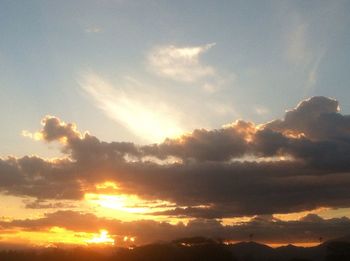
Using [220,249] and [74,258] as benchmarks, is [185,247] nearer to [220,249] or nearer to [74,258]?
[220,249]

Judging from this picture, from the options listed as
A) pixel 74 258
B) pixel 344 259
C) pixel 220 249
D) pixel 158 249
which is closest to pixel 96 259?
pixel 74 258

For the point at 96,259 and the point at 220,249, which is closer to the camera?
the point at 96,259

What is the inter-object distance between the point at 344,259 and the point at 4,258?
117 m

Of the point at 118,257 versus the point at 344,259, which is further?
the point at 344,259

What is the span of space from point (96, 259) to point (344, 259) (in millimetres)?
88524

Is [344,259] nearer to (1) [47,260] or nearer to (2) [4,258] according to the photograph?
(1) [47,260]

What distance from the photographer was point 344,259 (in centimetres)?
18338

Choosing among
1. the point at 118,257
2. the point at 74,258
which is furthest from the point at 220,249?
the point at 74,258

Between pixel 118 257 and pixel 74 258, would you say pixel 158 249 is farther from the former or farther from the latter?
pixel 74 258

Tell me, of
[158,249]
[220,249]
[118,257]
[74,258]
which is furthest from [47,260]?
[220,249]

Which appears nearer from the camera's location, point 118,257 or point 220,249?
point 118,257

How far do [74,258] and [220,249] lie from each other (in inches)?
2045

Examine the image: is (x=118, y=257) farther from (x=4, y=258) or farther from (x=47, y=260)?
(x=4, y=258)

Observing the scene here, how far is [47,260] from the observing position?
157 m
